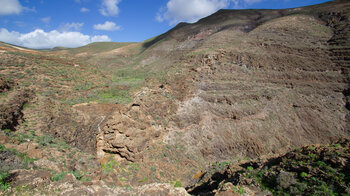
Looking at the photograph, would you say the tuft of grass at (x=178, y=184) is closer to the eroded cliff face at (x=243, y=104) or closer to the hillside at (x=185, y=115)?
the hillside at (x=185, y=115)

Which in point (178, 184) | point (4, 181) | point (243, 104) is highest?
point (4, 181)

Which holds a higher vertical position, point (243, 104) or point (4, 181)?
point (4, 181)

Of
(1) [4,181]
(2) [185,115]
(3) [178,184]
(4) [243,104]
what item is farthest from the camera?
(4) [243,104]

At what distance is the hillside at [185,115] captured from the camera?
750cm

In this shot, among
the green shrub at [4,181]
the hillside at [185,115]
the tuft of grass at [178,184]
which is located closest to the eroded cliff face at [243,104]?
the hillside at [185,115]

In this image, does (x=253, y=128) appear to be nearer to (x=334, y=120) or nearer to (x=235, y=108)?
(x=235, y=108)

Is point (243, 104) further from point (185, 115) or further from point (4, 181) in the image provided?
point (4, 181)

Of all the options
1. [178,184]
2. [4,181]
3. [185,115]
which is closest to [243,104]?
[185,115]

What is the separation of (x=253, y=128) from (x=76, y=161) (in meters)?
15.2

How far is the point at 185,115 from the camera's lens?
15555mm

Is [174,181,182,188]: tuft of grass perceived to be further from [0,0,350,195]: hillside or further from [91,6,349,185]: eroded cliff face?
[91,6,349,185]: eroded cliff face

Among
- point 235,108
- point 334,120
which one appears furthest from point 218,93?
point 334,120

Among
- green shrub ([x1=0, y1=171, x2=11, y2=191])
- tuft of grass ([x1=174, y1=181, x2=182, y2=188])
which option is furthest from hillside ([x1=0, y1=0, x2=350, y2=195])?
tuft of grass ([x1=174, y1=181, x2=182, y2=188])

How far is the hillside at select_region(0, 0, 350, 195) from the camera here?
7.50 metres
